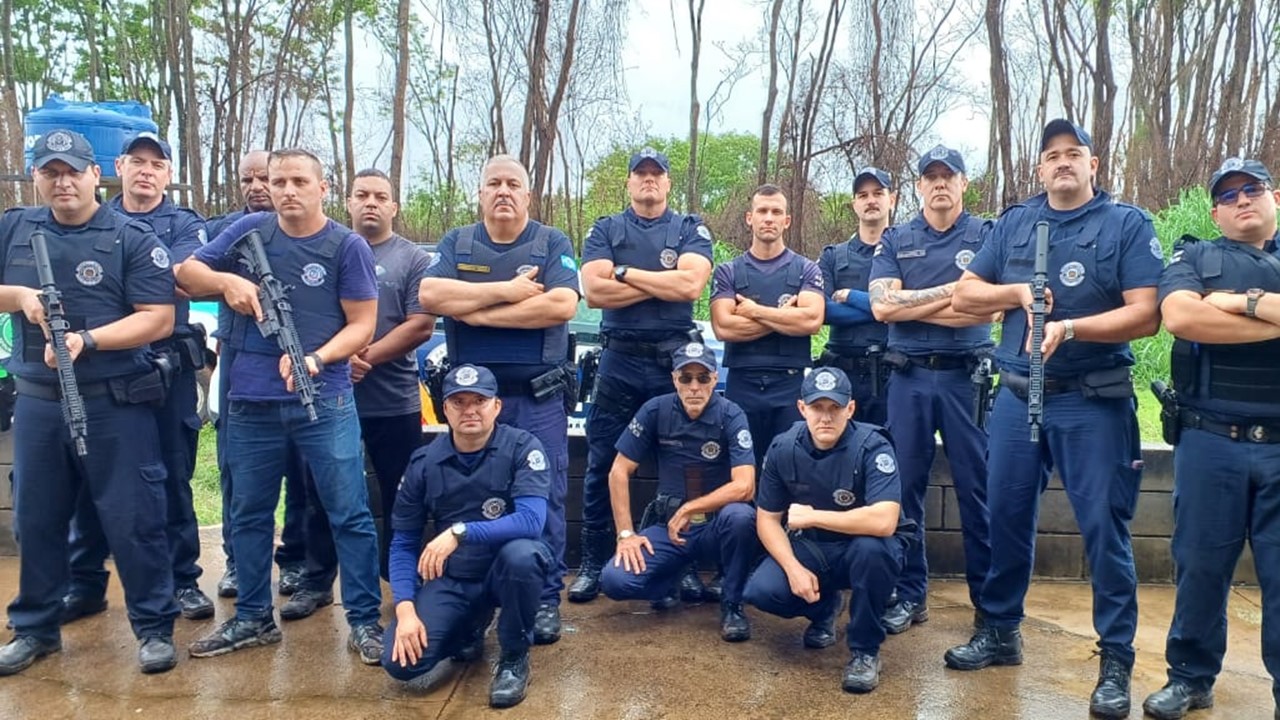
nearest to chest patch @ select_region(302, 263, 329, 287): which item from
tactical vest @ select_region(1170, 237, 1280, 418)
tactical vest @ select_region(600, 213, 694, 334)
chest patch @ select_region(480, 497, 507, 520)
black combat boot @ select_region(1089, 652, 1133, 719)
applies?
chest patch @ select_region(480, 497, 507, 520)

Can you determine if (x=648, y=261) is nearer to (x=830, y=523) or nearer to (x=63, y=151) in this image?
(x=830, y=523)

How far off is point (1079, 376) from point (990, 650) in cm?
121

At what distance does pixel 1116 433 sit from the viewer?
3.32m

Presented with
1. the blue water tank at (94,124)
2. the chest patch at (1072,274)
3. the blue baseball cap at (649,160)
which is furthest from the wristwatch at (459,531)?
the blue water tank at (94,124)

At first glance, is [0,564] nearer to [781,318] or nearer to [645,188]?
[645,188]

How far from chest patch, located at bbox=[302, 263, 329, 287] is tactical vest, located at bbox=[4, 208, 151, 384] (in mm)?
687

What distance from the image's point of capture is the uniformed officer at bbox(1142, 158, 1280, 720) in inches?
118

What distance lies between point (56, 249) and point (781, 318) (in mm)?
3076

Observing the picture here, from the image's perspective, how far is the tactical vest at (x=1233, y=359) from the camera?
3.01 meters

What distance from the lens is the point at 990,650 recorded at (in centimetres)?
A: 373

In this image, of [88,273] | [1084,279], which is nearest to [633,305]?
[1084,279]

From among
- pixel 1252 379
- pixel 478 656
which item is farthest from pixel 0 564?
pixel 1252 379

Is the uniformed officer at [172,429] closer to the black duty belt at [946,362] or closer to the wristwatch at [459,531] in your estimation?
the wristwatch at [459,531]

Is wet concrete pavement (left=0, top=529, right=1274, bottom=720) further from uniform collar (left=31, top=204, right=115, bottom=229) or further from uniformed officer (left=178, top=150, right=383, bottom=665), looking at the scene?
uniform collar (left=31, top=204, right=115, bottom=229)
